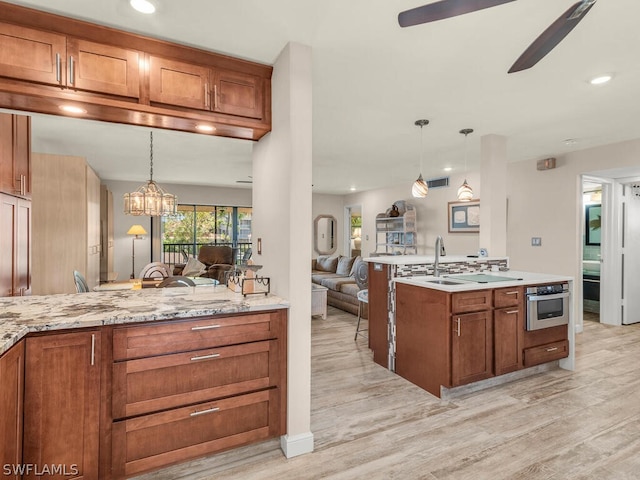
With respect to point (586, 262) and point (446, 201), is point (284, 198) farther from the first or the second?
point (586, 262)

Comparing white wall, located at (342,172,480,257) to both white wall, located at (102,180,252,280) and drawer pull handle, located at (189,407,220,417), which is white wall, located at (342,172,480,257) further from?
drawer pull handle, located at (189,407,220,417)

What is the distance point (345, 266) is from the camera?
7125mm

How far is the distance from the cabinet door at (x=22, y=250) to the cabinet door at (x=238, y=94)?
1800mm

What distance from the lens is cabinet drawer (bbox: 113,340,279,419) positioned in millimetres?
1677

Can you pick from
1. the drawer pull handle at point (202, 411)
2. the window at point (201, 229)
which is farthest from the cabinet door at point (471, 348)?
the window at point (201, 229)

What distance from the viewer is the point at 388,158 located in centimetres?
528

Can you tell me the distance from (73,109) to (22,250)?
1410 millimetres

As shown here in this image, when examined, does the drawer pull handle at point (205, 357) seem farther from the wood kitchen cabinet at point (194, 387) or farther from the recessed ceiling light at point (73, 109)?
the recessed ceiling light at point (73, 109)

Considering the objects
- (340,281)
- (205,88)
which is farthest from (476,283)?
(340,281)

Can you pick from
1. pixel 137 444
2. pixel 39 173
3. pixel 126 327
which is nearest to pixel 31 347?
pixel 126 327

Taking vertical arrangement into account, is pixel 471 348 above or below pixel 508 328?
below

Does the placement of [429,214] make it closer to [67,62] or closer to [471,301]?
[471,301]

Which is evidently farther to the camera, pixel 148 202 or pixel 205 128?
pixel 148 202

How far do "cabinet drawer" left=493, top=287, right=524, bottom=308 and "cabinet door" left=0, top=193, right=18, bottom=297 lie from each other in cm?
371
